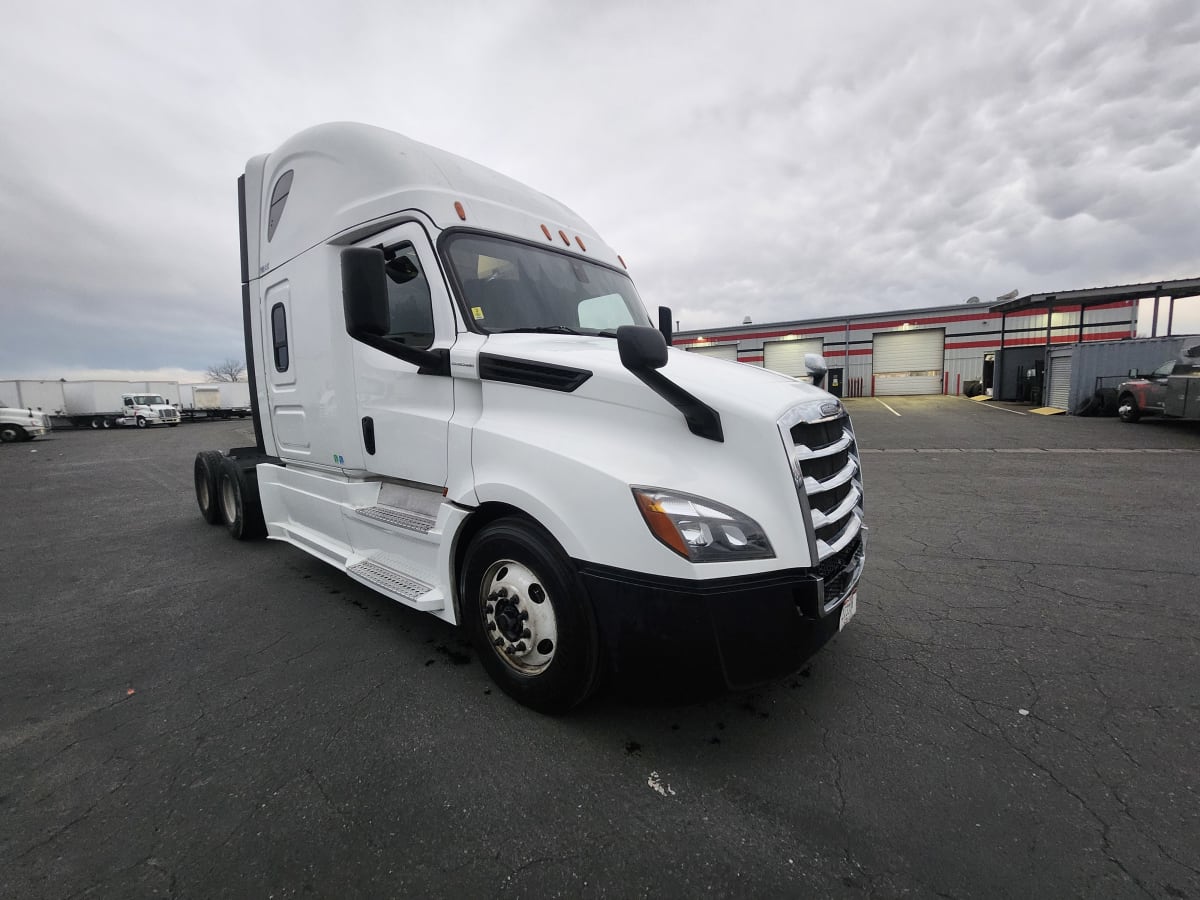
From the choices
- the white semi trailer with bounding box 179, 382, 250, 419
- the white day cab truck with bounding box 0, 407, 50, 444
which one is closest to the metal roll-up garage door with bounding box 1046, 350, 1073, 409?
the white day cab truck with bounding box 0, 407, 50, 444

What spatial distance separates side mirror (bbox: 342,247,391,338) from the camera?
2.80m

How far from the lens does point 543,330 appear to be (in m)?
3.02

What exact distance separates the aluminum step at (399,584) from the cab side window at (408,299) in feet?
4.52

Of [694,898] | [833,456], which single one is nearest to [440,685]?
[694,898]

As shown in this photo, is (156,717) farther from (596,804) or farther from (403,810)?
(596,804)

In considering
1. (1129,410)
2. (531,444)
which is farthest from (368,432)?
(1129,410)

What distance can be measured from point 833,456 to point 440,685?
2356 mm

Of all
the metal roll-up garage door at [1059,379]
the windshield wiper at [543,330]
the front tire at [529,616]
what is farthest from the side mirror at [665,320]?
the metal roll-up garage door at [1059,379]

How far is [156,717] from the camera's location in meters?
2.58

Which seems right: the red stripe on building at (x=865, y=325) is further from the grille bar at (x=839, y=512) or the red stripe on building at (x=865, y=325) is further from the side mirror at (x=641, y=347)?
the side mirror at (x=641, y=347)

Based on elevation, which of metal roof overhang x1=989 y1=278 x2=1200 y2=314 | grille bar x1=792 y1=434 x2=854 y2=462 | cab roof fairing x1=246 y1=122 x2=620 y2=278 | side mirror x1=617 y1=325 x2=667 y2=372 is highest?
metal roof overhang x1=989 y1=278 x2=1200 y2=314

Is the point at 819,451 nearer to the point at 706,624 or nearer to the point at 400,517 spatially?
the point at 706,624

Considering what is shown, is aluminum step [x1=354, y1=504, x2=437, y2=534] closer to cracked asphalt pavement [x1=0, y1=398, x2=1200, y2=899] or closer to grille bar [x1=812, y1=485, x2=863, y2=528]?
cracked asphalt pavement [x1=0, y1=398, x2=1200, y2=899]

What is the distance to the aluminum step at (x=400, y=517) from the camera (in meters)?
3.05
